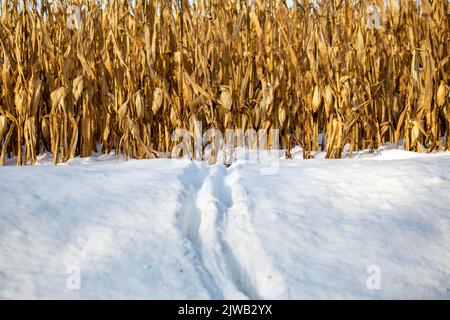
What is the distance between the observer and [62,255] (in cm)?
81

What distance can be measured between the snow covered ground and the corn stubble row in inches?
24.0

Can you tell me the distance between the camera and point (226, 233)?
890mm

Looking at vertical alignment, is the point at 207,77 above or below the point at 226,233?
above

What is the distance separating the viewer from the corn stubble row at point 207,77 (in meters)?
1.74

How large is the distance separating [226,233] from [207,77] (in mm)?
840

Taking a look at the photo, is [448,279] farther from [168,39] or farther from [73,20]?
[73,20]

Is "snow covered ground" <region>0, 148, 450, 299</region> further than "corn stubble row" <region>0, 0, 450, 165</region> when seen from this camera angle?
No

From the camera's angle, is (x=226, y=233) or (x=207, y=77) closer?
(x=226, y=233)

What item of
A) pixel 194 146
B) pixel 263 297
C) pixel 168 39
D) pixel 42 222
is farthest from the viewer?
pixel 168 39

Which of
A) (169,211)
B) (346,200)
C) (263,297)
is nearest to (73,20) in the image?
(169,211)

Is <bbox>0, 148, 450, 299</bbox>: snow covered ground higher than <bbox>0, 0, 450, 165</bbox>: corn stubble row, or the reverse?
<bbox>0, 0, 450, 165</bbox>: corn stubble row

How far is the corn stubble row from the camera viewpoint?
174 cm

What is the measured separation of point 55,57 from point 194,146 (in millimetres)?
755

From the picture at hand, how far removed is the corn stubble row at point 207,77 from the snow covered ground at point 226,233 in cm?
61
